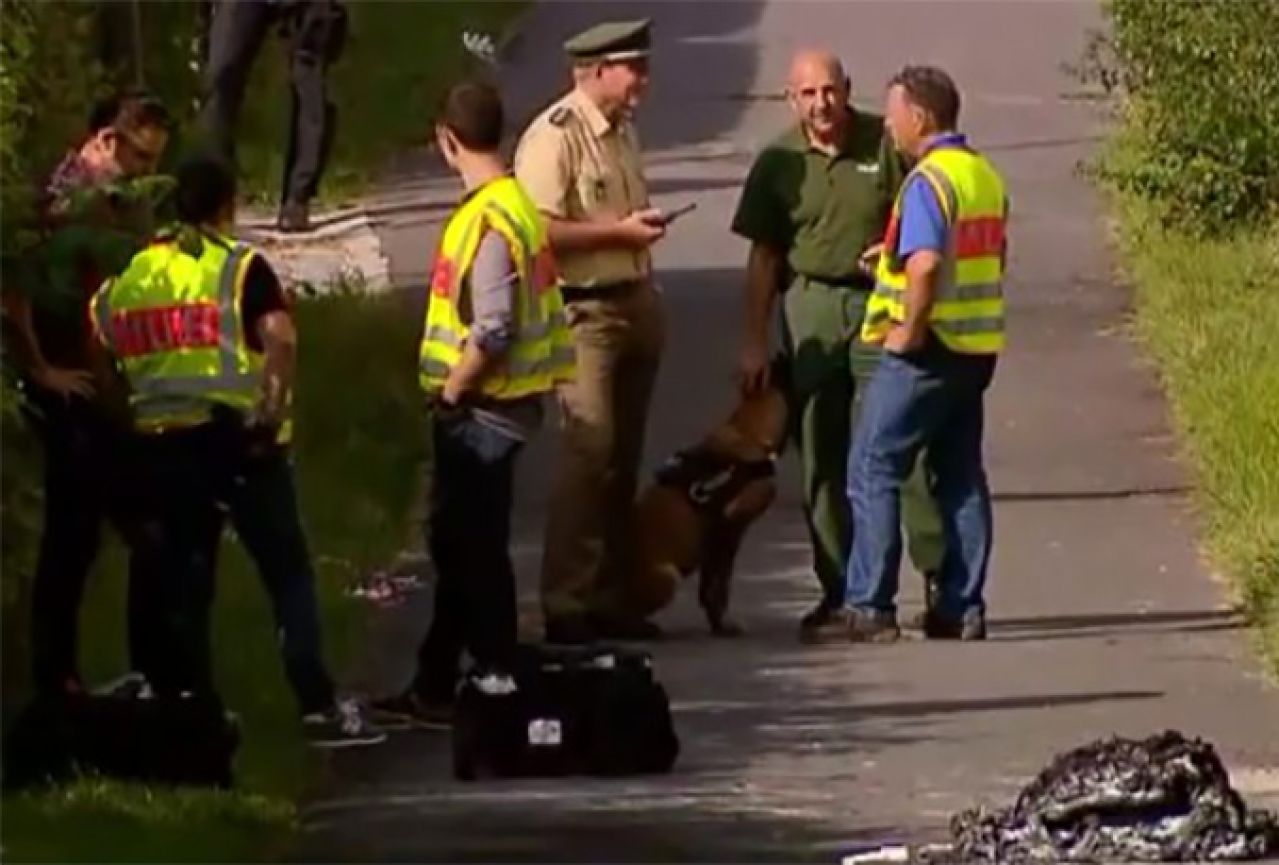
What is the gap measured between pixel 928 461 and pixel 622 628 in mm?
1055

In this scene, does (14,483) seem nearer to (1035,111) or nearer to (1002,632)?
(1002,632)

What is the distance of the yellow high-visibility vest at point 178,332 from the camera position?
34.0 feet

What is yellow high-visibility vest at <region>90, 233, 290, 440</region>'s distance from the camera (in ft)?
34.0

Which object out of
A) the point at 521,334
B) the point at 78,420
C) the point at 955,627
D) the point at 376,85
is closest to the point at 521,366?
the point at 521,334

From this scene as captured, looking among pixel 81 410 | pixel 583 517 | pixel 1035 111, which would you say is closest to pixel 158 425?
pixel 81 410

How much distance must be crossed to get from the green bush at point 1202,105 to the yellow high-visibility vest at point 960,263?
500cm

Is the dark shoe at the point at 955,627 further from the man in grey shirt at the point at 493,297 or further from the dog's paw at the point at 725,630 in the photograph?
the man in grey shirt at the point at 493,297

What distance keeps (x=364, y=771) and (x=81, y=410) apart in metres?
1.22

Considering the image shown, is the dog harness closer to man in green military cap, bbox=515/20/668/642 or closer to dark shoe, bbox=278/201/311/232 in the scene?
man in green military cap, bbox=515/20/668/642

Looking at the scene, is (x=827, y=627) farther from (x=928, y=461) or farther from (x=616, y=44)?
(x=616, y=44)

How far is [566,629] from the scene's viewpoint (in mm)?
12383

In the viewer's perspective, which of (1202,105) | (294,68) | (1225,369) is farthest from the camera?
(294,68)

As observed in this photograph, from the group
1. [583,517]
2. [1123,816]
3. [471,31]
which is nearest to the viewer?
[1123,816]

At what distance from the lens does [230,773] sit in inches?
400
